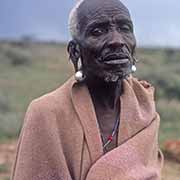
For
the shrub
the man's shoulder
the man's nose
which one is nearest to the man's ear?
the man's nose

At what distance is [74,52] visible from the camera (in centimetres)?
401

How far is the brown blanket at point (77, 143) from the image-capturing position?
12.6 ft

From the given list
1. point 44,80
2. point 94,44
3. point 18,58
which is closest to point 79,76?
point 94,44

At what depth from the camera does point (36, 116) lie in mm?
3932

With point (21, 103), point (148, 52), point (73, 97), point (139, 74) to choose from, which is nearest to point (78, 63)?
point (73, 97)

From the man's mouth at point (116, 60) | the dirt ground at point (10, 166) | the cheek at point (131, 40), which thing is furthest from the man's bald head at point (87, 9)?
the dirt ground at point (10, 166)

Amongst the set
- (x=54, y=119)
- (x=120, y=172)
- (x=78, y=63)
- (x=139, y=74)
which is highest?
(x=78, y=63)

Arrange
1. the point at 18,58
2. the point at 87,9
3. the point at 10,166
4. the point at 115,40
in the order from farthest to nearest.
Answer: the point at 18,58
the point at 10,166
the point at 87,9
the point at 115,40

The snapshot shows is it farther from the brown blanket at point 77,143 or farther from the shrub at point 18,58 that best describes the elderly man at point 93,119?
the shrub at point 18,58

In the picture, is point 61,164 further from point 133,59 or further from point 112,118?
point 133,59

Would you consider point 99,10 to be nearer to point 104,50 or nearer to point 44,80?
point 104,50

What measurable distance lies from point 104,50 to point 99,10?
221mm

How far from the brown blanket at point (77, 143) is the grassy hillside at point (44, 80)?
8672 mm

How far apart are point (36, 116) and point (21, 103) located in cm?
1592
